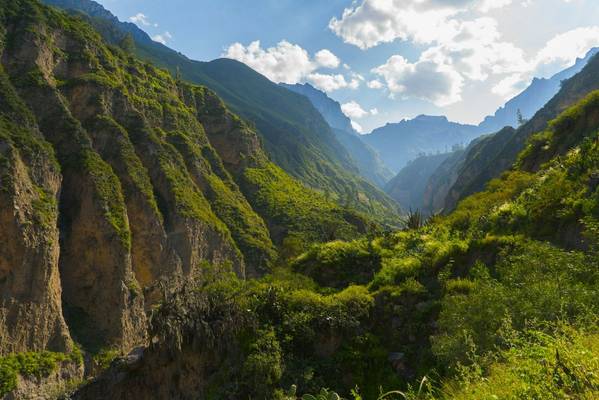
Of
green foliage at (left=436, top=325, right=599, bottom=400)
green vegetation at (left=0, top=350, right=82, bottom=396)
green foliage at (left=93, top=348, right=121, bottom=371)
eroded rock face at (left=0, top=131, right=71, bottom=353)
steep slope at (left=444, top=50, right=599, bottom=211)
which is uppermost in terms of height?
steep slope at (left=444, top=50, right=599, bottom=211)

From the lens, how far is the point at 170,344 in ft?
43.5

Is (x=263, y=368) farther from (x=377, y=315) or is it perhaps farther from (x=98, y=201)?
(x=98, y=201)

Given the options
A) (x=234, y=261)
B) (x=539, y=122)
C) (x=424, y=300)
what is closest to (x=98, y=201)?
(x=234, y=261)

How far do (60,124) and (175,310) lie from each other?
178 ft

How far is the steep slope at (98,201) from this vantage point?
43375 millimetres

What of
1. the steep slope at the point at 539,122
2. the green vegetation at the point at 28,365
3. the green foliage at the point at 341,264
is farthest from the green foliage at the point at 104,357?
the steep slope at the point at 539,122

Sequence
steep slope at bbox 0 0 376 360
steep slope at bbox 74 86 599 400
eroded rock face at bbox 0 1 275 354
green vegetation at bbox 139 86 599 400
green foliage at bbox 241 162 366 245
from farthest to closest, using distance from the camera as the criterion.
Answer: green foliage at bbox 241 162 366 245 → steep slope at bbox 0 0 376 360 → eroded rock face at bbox 0 1 275 354 → steep slope at bbox 74 86 599 400 → green vegetation at bbox 139 86 599 400

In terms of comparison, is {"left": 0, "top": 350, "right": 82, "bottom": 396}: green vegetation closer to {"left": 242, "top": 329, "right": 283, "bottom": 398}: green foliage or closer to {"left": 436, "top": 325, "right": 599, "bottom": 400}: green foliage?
{"left": 242, "top": 329, "right": 283, "bottom": 398}: green foliage

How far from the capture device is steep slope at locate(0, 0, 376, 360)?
43.4 meters

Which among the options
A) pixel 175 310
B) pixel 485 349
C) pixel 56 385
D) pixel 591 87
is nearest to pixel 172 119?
pixel 56 385

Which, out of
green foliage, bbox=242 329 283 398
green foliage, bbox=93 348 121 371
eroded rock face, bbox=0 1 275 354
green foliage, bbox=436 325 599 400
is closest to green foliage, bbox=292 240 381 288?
green foliage, bbox=242 329 283 398

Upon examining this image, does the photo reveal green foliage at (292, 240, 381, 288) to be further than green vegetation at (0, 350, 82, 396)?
No

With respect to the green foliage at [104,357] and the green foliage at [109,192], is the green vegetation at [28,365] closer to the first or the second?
the green foliage at [104,357]

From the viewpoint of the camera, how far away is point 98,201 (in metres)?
53.1
